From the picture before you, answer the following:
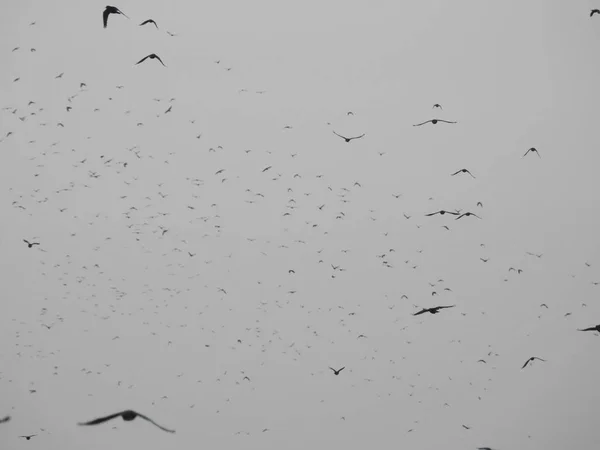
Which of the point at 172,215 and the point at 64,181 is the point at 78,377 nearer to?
the point at 172,215

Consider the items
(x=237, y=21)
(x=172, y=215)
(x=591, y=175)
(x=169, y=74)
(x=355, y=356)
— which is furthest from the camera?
(x=237, y=21)

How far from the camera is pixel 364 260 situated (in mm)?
56250

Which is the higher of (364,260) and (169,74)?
(169,74)

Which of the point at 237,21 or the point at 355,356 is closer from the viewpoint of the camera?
the point at 355,356

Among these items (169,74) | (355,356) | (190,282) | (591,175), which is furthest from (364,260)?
(169,74)

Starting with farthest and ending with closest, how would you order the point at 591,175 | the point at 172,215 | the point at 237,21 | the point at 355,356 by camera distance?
the point at 237,21, the point at 591,175, the point at 172,215, the point at 355,356

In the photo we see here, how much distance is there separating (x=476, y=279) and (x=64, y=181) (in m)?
54.8

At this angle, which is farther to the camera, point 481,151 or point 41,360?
point 481,151

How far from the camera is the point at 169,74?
11556cm

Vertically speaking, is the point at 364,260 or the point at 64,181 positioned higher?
the point at 64,181

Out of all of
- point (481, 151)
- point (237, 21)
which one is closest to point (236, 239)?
point (481, 151)

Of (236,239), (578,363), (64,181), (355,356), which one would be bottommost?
(578,363)

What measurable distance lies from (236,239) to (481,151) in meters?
74.0

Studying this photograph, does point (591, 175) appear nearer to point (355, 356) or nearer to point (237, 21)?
point (355, 356)
